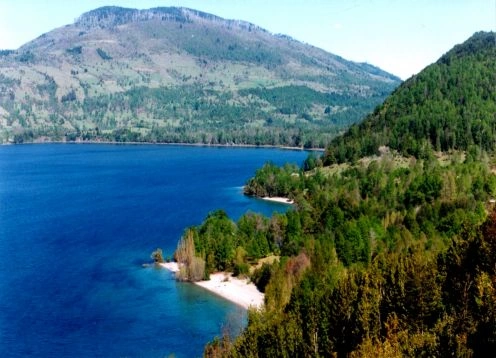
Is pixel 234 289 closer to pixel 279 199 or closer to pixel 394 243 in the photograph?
pixel 394 243

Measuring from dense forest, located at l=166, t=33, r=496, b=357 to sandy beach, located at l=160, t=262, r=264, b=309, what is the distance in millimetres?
A: 1614

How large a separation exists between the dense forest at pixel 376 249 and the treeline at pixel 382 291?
0.11 meters

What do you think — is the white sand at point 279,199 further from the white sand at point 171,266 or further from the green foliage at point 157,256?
the white sand at point 171,266

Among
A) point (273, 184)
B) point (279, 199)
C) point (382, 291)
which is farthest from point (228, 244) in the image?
point (273, 184)

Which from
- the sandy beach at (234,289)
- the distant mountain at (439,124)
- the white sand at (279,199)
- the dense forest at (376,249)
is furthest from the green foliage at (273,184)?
the sandy beach at (234,289)

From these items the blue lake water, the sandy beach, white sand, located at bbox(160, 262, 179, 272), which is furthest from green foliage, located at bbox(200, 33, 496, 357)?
white sand, located at bbox(160, 262, 179, 272)

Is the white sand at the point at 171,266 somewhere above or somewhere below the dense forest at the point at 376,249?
below

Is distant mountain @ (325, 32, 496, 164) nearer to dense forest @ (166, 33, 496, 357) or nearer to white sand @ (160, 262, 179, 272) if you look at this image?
dense forest @ (166, 33, 496, 357)

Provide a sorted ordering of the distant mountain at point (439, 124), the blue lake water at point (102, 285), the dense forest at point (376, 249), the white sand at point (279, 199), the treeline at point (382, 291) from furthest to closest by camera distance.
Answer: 1. the distant mountain at point (439, 124)
2. the white sand at point (279, 199)
3. the blue lake water at point (102, 285)
4. the dense forest at point (376, 249)
5. the treeline at point (382, 291)

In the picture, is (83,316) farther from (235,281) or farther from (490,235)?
(490,235)

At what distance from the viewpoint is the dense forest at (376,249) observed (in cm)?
4212

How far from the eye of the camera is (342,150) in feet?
596

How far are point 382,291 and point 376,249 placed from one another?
42798 millimetres

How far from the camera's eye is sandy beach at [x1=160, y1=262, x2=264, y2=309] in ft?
265
